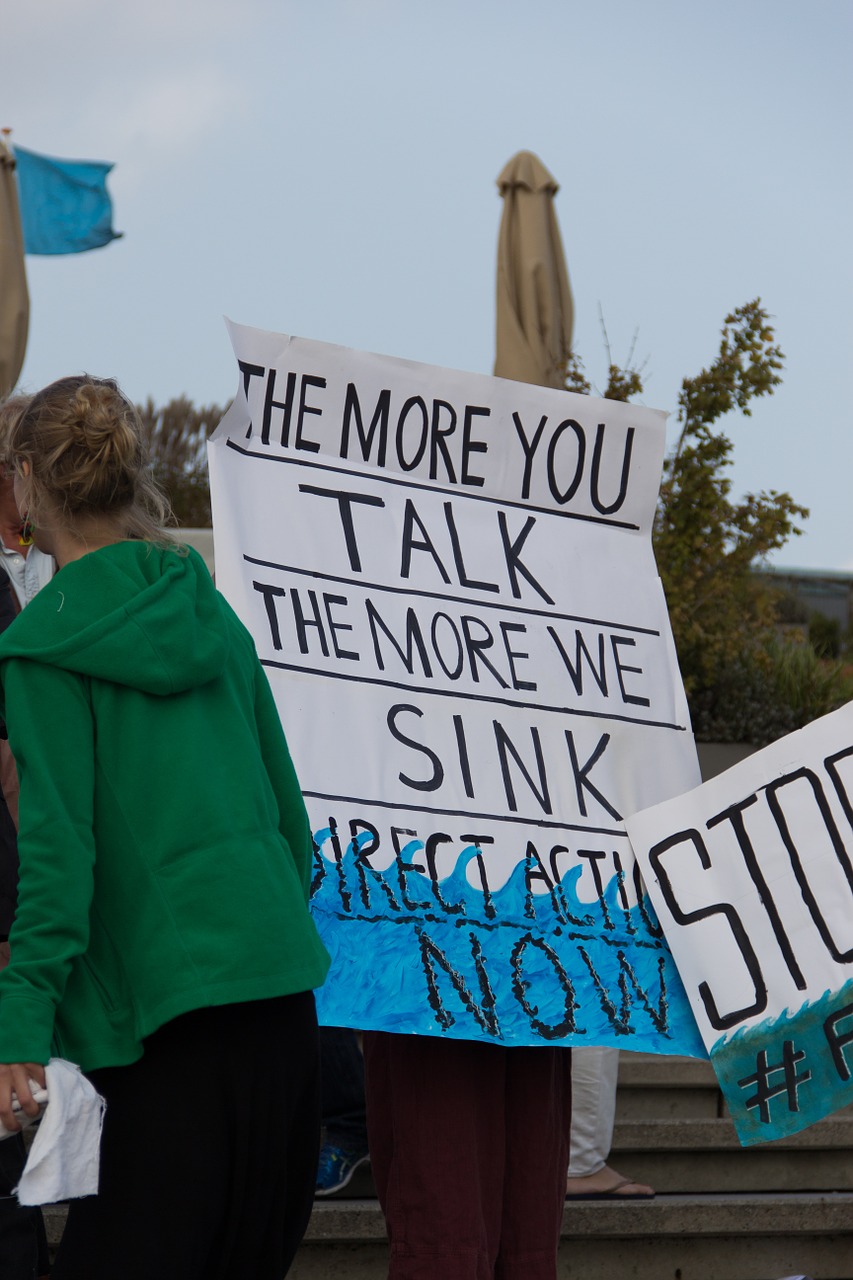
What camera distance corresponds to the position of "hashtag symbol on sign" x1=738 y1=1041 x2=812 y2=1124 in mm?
2707

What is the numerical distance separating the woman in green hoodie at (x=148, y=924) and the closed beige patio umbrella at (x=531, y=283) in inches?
281

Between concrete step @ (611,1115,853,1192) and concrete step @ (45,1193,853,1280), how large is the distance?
0.26 metres

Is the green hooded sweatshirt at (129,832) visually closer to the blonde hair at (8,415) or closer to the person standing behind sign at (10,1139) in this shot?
the blonde hair at (8,415)

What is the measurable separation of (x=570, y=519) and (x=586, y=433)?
0.64 ft

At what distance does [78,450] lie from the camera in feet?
5.99

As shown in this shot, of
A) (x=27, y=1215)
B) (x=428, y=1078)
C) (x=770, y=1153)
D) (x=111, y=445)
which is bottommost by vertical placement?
(x=770, y=1153)

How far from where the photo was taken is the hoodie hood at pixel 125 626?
1.73 metres

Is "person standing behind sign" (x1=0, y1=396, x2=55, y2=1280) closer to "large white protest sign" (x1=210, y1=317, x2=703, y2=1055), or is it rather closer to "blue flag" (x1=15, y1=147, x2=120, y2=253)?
"large white protest sign" (x1=210, y1=317, x2=703, y2=1055)

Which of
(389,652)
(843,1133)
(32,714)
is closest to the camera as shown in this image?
(32,714)

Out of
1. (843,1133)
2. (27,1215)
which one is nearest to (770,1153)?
(843,1133)

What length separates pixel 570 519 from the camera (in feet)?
9.96

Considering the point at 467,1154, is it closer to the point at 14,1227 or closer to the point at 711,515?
the point at 14,1227

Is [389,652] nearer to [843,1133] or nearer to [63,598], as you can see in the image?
[63,598]

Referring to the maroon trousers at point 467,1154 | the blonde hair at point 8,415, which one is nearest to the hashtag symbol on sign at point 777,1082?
the maroon trousers at point 467,1154
